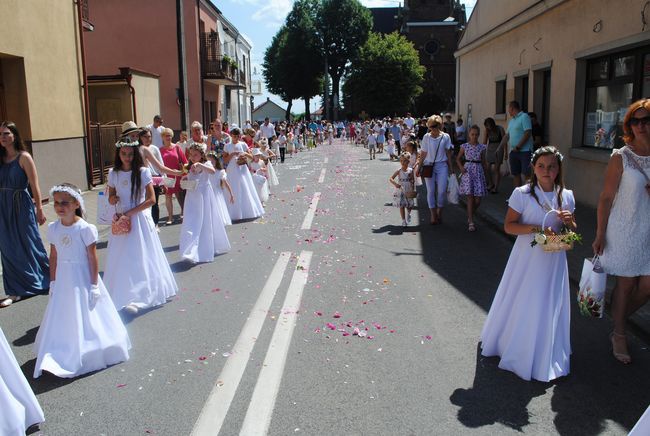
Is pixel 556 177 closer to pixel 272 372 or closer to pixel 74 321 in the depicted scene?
pixel 272 372

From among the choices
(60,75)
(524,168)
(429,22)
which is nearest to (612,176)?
(524,168)

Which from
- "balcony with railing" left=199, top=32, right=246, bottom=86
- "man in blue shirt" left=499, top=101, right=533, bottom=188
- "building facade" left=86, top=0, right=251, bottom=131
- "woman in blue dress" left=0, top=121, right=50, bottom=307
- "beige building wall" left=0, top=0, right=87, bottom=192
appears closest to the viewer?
"woman in blue dress" left=0, top=121, right=50, bottom=307

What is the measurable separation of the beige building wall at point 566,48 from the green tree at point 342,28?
2334 inches

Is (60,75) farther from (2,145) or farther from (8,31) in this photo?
(2,145)

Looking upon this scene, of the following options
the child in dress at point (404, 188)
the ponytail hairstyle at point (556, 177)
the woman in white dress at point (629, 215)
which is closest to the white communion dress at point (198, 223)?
the child in dress at point (404, 188)

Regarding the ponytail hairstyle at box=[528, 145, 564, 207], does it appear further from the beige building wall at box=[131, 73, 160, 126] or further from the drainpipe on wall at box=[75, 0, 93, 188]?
the beige building wall at box=[131, 73, 160, 126]

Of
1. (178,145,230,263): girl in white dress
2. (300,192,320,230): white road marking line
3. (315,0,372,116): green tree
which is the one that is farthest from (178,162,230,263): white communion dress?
(315,0,372,116): green tree

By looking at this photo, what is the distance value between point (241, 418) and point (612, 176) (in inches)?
128

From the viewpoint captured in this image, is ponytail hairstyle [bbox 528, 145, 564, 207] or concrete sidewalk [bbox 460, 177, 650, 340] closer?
ponytail hairstyle [bbox 528, 145, 564, 207]

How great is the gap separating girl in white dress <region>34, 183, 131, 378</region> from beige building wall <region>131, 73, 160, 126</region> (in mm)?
18935

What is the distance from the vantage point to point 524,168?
1293cm

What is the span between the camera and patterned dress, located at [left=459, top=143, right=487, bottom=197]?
34.6ft

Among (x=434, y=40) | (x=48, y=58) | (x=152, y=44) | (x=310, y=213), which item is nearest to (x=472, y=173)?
(x=310, y=213)

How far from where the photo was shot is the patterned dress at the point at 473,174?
1054 cm
